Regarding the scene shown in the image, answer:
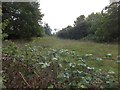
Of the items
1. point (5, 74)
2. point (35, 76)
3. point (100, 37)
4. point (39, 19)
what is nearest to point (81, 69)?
point (35, 76)

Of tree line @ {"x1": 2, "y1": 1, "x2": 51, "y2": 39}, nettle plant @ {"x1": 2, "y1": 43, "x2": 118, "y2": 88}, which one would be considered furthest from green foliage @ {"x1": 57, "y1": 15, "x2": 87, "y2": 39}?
nettle plant @ {"x1": 2, "y1": 43, "x2": 118, "y2": 88}

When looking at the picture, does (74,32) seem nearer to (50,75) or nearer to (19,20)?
(19,20)

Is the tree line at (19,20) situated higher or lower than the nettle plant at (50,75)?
higher

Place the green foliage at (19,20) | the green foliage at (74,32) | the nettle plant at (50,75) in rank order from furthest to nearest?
the green foliage at (74,32)
the green foliage at (19,20)
the nettle plant at (50,75)

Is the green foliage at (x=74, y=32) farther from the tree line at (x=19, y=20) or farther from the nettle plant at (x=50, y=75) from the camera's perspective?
the nettle plant at (x=50, y=75)

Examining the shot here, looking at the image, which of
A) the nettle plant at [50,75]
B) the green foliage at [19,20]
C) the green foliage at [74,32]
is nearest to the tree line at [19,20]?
the green foliage at [19,20]

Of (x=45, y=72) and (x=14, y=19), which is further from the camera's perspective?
(x=14, y=19)

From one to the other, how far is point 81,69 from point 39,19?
1204 centimetres

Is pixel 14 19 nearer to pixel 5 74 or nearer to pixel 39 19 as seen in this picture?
pixel 39 19

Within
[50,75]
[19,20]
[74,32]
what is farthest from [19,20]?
[50,75]

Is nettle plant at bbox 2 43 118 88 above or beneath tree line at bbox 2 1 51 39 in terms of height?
beneath

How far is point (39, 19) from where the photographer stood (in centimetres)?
1648

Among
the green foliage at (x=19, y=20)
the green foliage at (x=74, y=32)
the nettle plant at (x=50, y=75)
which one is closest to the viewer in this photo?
the nettle plant at (x=50, y=75)

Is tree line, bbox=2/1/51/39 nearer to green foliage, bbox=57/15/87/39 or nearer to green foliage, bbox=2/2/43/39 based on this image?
green foliage, bbox=2/2/43/39
